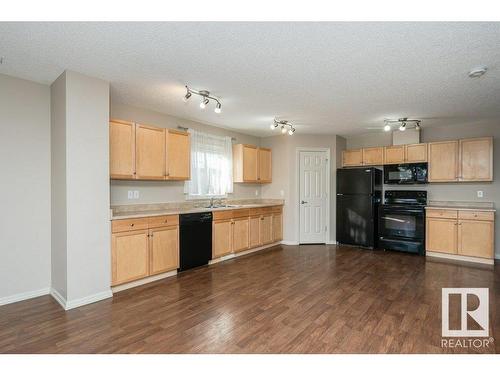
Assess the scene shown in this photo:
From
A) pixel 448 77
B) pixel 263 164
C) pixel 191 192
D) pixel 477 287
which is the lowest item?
pixel 477 287

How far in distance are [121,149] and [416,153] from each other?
5.35 metres

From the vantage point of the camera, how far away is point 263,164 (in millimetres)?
5996

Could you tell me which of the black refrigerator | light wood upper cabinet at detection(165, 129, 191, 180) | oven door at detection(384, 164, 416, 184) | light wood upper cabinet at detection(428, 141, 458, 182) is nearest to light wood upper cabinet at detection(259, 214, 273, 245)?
the black refrigerator

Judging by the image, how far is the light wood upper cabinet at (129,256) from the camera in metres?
3.18

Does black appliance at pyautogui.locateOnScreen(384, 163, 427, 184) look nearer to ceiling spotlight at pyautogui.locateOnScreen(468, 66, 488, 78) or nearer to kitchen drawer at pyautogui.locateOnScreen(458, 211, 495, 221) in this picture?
kitchen drawer at pyautogui.locateOnScreen(458, 211, 495, 221)

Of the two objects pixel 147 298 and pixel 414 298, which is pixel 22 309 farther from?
pixel 414 298

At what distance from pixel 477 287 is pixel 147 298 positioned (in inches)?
163

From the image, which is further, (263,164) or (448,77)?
(263,164)

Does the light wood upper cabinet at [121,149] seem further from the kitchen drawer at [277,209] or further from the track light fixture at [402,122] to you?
the track light fixture at [402,122]

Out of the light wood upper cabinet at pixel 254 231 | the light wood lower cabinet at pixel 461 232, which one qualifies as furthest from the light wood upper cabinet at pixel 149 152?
the light wood lower cabinet at pixel 461 232

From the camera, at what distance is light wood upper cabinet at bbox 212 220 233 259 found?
14.6ft

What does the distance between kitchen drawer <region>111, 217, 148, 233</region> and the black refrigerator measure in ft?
13.8
